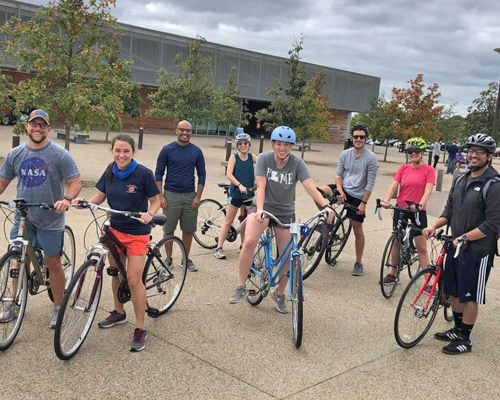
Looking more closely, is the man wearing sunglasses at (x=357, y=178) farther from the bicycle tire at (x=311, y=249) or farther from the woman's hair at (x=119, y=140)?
the woman's hair at (x=119, y=140)

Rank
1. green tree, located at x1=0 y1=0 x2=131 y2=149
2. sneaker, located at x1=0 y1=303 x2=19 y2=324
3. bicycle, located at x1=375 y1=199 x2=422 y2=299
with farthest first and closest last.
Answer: green tree, located at x1=0 y1=0 x2=131 y2=149, bicycle, located at x1=375 y1=199 x2=422 y2=299, sneaker, located at x1=0 y1=303 x2=19 y2=324

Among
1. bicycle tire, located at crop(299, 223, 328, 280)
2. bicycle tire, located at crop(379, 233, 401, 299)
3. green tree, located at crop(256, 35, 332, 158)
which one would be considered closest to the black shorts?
bicycle tire, located at crop(379, 233, 401, 299)

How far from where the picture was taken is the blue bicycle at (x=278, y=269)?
14.2 ft

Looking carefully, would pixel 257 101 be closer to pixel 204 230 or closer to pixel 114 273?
pixel 204 230

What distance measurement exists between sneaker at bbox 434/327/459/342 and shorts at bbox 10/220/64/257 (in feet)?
11.5

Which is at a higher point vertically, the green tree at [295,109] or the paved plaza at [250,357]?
the green tree at [295,109]

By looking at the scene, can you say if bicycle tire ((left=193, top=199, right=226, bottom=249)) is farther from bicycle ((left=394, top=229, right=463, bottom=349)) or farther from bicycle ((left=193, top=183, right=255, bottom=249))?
bicycle ((left=394, top=229, right=463, bottom=349))

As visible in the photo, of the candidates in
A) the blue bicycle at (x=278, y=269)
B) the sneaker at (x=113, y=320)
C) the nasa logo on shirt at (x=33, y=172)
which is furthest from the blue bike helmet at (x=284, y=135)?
the sneaker at (x=113, y=320)

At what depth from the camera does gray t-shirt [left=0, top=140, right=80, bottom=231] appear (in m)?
4.11

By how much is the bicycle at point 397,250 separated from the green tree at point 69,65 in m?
8.40

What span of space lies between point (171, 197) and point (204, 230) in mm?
1513

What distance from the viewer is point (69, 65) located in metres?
12.6

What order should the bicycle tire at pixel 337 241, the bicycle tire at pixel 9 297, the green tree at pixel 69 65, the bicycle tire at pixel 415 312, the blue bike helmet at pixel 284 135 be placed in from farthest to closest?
the green tree at pixel 69 65, the bicycle tire at pixel 337 241, the blue bike helmet at pixel 284 135, the bicycle tire at pixel 415 312, the bicycle tire at pixel 9 297

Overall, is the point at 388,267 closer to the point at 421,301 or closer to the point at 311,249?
the point at 311,249
